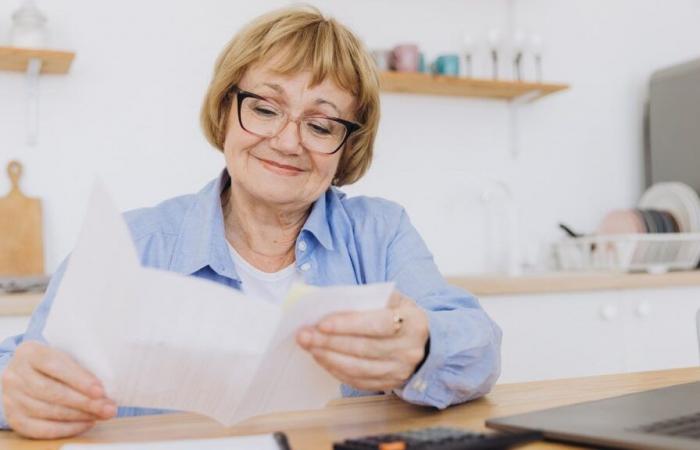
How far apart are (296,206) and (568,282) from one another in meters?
1.31

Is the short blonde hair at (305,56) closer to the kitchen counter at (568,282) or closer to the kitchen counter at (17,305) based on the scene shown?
the kitchen counter at (17,305)

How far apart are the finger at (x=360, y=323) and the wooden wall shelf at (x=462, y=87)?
194 centimetres

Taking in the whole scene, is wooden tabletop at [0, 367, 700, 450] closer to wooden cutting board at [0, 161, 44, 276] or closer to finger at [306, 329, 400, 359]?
finger at [306, 329, 400, 359]

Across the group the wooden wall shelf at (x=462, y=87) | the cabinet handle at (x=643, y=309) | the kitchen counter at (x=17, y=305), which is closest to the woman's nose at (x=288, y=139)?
the kitchen counter at (x=17, y=305)

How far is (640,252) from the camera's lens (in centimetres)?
276

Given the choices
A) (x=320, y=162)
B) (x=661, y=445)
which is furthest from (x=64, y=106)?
(x=661, y=445)

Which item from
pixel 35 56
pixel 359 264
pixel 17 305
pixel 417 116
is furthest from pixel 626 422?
pixel 417 116

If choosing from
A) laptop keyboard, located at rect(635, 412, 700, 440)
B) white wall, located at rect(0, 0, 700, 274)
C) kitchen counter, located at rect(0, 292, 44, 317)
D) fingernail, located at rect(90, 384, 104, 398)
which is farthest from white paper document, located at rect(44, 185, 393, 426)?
white wall, located at rect(0, 0, 700, 274)

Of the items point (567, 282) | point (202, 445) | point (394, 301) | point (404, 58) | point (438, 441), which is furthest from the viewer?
point (404, 58)

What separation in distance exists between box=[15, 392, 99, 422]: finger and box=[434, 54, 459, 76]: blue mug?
2169 millimetres

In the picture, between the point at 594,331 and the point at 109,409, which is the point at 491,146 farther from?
the point at 109,409

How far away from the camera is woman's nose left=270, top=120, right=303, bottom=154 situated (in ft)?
4.25

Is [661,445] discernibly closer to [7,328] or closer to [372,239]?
[372,239]

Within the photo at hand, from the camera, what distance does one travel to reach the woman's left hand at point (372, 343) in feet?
2.53
